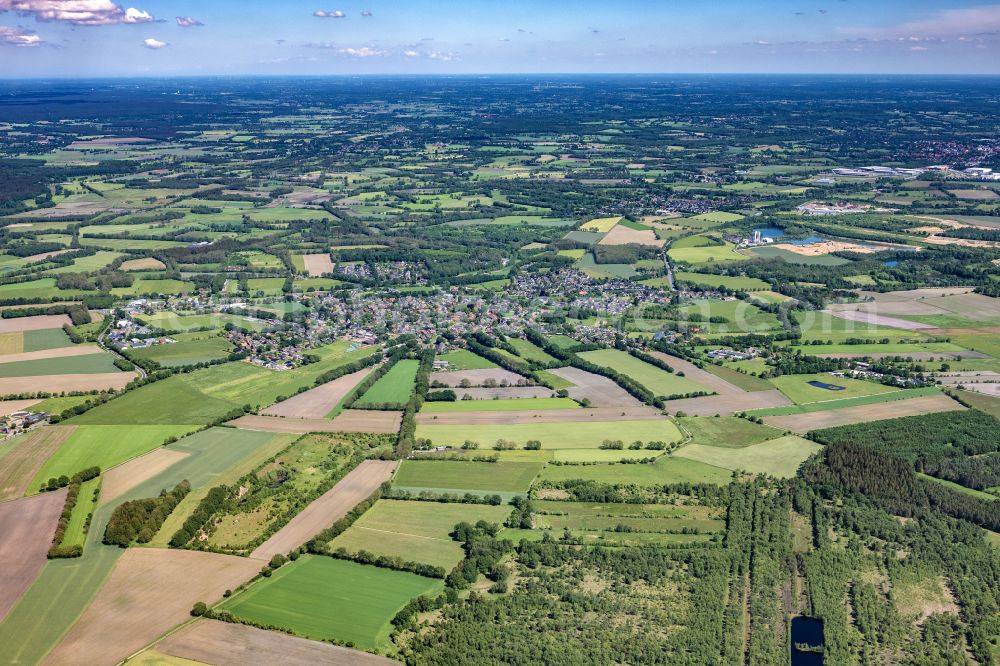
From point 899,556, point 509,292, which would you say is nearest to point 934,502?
point 899,556

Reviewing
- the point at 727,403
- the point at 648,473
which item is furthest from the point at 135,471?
the point at 727,403

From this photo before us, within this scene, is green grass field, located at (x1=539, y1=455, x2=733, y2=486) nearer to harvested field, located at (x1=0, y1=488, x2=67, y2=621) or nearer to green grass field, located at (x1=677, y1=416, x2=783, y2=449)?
green grass field, located at (x1=677, y1=416, x2=783, y2=449)

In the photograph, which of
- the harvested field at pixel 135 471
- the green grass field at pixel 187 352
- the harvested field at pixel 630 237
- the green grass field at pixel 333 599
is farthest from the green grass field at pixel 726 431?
the harvested field at pixel 630 237

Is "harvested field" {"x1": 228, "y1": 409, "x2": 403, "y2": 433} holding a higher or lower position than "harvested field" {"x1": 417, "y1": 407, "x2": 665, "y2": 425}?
lower

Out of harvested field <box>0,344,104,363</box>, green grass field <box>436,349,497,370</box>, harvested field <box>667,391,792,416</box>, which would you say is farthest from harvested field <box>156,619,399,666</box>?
harvested field <box>0,344,104,363</box>

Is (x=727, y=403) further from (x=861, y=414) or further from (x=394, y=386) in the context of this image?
(x=394, y=386)

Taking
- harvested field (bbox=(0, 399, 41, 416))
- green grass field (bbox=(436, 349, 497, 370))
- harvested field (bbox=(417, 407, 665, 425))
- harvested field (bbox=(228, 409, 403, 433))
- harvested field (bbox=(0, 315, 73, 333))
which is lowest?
harvested field (bbox=(228, 409, 403, 433))
